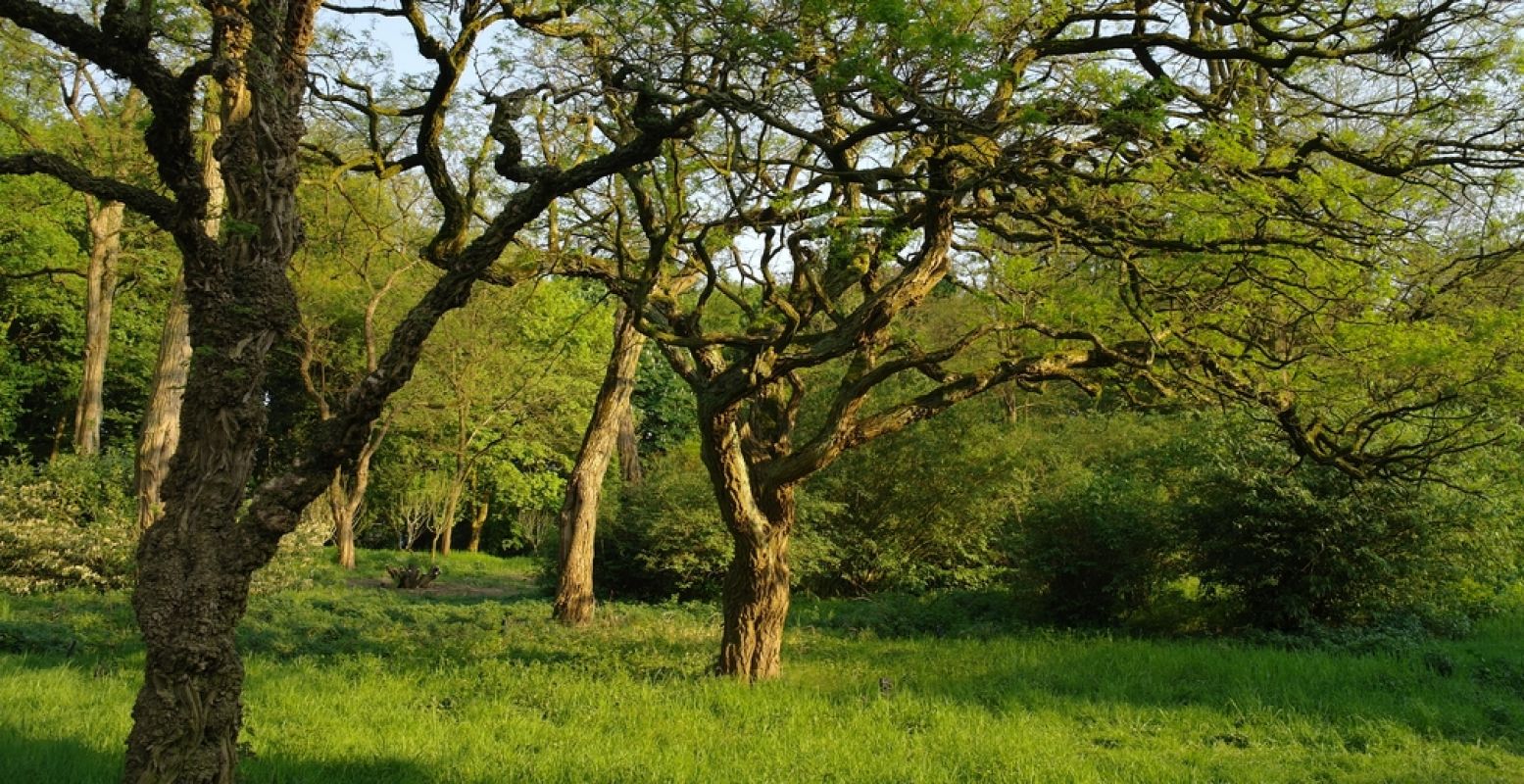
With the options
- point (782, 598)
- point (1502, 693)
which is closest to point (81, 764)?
point (782, 598)

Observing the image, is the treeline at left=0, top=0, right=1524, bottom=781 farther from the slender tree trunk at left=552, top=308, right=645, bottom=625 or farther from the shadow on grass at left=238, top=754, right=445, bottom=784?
the shadow on grass at left=238, top=754, right=445, bottom=784

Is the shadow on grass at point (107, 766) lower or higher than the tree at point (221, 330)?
lower

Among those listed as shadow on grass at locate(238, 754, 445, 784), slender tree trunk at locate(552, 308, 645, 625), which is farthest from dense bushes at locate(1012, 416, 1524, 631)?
shadow on grass at locate(238, 754, 445, 784)

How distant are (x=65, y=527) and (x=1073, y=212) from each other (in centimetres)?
1565

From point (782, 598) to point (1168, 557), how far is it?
6.88 m

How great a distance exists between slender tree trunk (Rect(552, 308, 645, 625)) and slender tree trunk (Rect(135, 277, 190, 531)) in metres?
6.22

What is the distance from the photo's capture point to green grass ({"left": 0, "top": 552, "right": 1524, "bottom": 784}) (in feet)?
21.3

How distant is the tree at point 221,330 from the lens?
4375 millimetres

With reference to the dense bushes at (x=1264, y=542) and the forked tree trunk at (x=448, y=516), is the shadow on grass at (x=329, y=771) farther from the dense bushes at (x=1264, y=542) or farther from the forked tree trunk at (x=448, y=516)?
the forked tree trunk at (x=448, y=516)

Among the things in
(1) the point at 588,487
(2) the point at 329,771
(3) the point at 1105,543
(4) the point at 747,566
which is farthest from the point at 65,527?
(3) the point at 1105,543

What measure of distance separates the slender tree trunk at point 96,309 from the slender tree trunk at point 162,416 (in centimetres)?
567

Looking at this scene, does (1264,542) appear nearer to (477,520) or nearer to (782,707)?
(782,707)

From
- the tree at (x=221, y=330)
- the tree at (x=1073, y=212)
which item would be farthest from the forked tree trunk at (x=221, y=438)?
the tree at (x=1073, y=212)

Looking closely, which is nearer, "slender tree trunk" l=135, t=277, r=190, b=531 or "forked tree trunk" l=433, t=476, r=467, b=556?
"slender tree trunk" l=135, t=277, r=190, b=531
